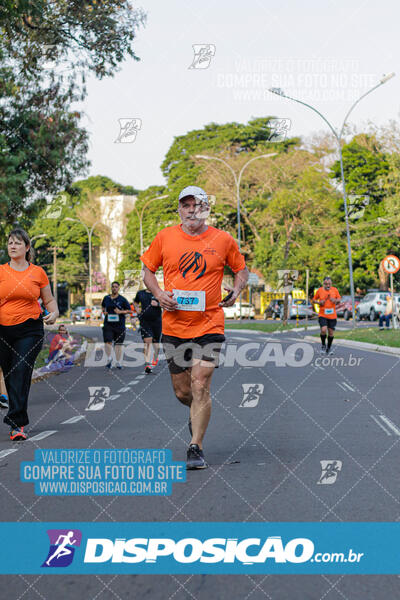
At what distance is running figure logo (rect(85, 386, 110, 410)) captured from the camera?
35.2 feet

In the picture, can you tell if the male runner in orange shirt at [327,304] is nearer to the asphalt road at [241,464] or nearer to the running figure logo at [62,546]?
the asphalt road at [241,464]

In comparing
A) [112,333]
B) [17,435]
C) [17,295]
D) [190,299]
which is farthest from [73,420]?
[112,333]

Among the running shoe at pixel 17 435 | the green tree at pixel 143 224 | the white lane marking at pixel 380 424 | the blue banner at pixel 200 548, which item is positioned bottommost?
the white lane marking at pixel 380 424

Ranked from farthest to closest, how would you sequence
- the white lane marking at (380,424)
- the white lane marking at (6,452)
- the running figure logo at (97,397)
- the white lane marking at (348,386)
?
the white lane marking at (348,386)
the running figure logo at (97,397)
the white lane marking at (380,424)
the white lane marking at (6,452)

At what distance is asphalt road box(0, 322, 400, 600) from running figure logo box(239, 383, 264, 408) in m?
0.02

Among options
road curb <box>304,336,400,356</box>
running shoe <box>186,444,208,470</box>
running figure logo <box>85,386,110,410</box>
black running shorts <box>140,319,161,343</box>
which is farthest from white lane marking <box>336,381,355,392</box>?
road curb <box>304,336,400,356</box>

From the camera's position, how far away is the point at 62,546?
169 inches

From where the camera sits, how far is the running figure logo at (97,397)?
35.2 ft

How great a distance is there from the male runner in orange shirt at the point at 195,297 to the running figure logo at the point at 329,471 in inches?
34.9

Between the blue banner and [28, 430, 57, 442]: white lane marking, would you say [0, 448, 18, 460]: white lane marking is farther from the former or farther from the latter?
the blue banner

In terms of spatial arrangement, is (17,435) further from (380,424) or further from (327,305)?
(327,305)

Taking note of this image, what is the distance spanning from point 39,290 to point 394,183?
134ft

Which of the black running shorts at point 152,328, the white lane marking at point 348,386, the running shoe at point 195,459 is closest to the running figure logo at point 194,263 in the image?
the running shoe at point 195,459

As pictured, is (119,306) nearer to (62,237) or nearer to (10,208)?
(10,208)
